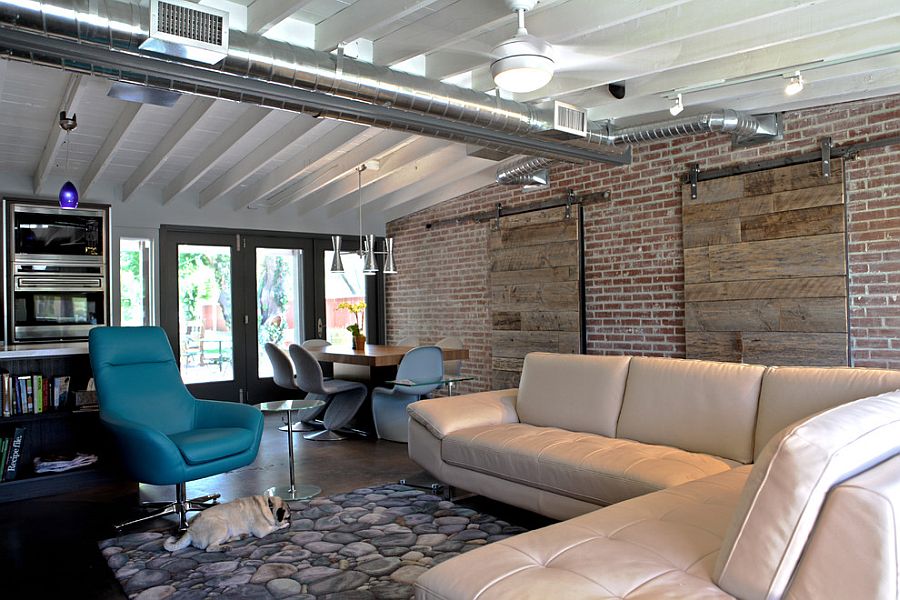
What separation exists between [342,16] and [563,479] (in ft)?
8.56

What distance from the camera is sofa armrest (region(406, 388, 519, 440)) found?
4066 mm

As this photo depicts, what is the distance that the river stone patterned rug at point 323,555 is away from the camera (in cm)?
284

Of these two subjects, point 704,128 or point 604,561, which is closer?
point 604,561

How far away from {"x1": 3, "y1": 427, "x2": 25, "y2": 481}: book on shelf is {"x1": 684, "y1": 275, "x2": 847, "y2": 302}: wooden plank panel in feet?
16.4

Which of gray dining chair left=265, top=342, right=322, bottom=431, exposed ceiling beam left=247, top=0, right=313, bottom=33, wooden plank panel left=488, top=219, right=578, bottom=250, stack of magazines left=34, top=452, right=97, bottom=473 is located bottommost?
stack of magazines left=34, top=452, right=97, bottom=473

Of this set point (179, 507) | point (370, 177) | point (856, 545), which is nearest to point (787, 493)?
point (856, 545)

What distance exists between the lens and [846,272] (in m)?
4.67

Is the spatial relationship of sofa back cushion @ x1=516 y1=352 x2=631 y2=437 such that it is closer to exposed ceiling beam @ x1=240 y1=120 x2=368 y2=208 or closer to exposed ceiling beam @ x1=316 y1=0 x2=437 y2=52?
exposed ceiling beam @ x1=316 y1=0 x2=437 y2=52

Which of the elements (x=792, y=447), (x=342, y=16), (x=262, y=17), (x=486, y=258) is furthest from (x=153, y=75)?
(x=486, y=258)

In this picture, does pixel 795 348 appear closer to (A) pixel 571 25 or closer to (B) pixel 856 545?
(A) pixel 571 25

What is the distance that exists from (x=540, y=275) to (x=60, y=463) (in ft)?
14.4

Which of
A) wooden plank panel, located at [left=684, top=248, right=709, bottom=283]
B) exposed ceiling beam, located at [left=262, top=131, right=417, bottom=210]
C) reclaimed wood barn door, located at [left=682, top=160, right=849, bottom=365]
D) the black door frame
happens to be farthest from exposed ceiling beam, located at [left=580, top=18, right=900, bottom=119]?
the black door frame

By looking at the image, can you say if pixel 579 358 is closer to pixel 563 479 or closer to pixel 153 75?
pixel 563 479

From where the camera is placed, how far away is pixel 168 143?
5.60 metres
